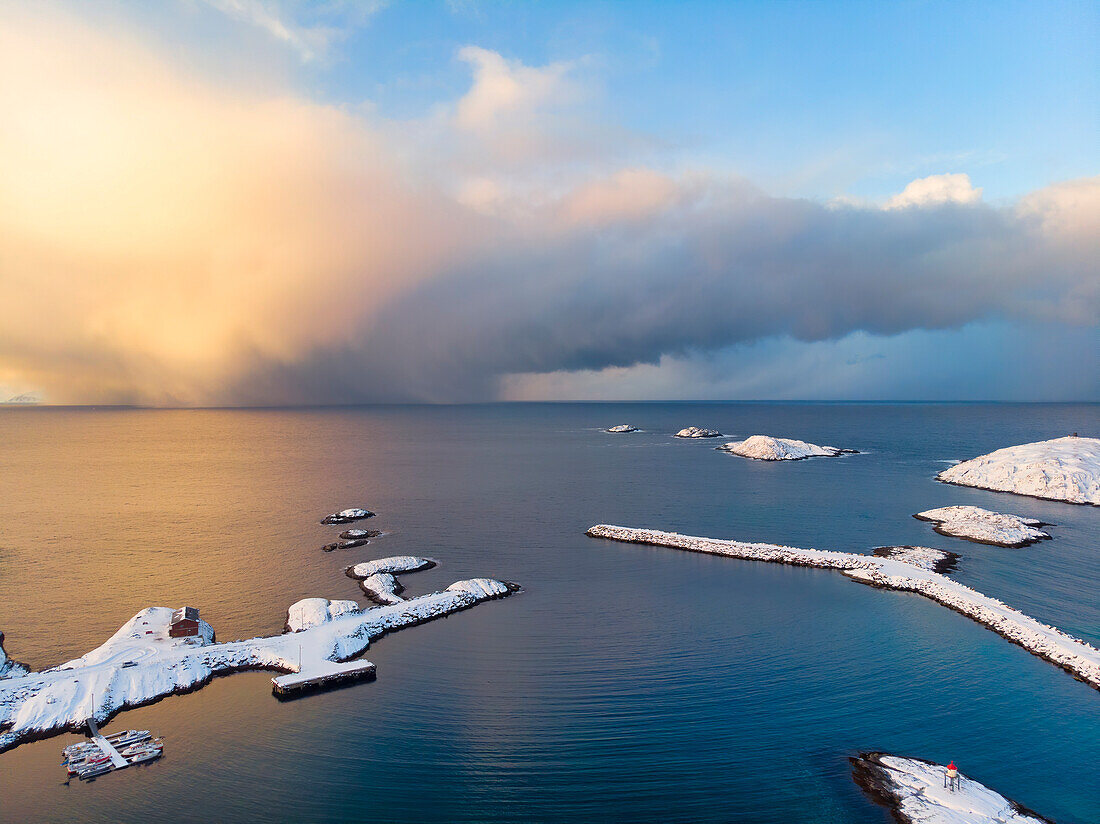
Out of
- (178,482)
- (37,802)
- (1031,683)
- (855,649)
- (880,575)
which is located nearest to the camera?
(37,802)

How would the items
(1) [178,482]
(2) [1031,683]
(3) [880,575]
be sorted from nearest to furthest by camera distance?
(2) [1031,683] → (3) [880,575] → (1) [178,482]

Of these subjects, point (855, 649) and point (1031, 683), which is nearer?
point (1031, 683)

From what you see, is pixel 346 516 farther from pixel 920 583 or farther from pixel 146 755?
pixel 920 583

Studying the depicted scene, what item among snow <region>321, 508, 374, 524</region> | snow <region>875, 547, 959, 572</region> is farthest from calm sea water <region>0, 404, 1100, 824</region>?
snow <region>321, 508, 374, 524</region>

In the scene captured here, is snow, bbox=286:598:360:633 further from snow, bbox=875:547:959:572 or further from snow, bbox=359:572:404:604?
snow, bbox=875:547:959:572

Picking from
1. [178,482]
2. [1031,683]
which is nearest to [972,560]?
[1031,683]

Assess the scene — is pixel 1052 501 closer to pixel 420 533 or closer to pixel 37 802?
pixel 420 533

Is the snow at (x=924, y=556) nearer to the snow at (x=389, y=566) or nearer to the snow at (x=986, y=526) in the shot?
the snow at (x=986, y=526)

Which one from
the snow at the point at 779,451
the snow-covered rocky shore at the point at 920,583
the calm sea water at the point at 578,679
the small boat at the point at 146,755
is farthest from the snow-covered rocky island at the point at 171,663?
the snow at the point at 779,451
